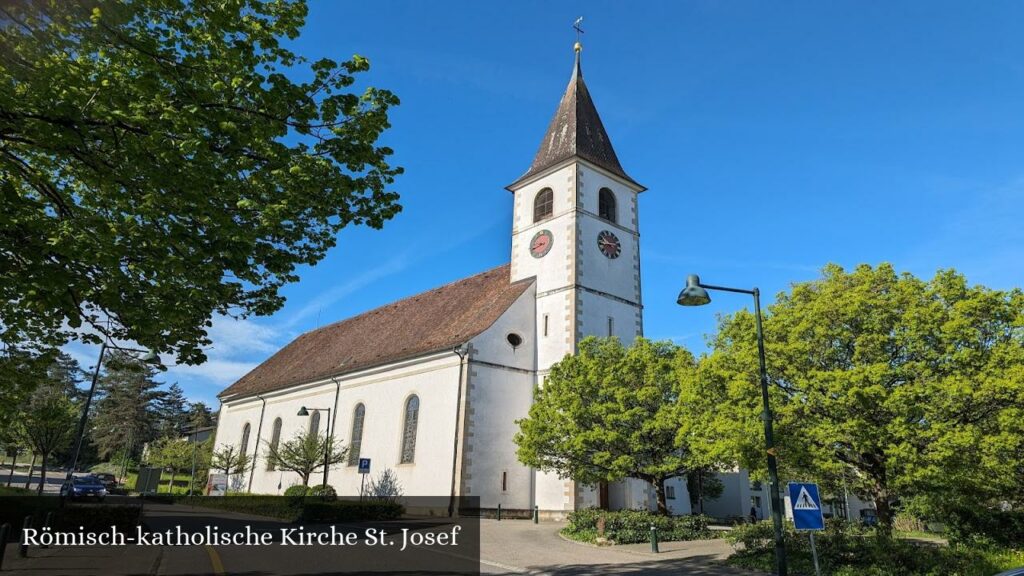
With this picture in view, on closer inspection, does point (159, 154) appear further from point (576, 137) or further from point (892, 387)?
point (576, 137)

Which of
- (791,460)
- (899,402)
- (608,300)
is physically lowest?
(791,460)

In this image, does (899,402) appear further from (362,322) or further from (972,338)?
(362,322)

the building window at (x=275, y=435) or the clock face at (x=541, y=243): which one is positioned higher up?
the clock face at (x=541, y=243)

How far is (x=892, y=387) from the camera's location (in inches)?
557

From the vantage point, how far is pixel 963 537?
15898mm

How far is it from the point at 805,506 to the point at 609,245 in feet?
69.0

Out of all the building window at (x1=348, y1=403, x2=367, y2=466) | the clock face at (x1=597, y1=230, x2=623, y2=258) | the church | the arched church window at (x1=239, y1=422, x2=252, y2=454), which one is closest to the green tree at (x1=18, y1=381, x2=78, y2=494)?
the arched church window at (x1=239, y1=422, x2=252, y2=454)

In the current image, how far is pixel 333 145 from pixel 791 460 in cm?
1272

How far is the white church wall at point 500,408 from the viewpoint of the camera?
85.8 feet

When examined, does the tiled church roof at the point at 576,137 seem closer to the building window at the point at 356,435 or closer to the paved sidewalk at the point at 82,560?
the building window at the point at 356,435

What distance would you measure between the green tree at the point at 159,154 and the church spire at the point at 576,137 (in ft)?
76.8

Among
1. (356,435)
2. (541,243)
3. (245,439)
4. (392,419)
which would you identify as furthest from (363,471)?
(245,439)

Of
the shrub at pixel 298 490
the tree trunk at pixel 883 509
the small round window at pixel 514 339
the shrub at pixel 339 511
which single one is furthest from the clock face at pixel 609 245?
the shrub at pixel 298 490

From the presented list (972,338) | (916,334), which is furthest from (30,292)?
(972,338)
